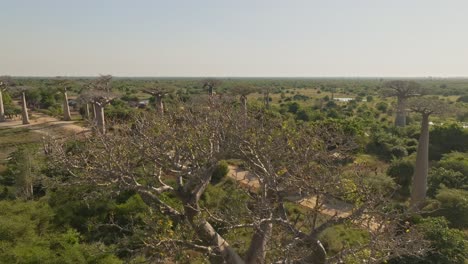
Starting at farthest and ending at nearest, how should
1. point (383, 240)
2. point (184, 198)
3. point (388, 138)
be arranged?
point (388, 138) → point (184, 198) → point (383, 240)

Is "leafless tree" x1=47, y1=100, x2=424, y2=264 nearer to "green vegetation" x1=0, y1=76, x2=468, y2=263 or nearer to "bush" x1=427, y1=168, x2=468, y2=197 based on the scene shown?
"green vegetation" x1=0, y1=76, x2=468, y2=263

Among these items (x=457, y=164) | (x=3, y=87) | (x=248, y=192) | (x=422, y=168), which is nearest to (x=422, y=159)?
(x=422, y=168)

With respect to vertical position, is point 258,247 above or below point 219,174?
above

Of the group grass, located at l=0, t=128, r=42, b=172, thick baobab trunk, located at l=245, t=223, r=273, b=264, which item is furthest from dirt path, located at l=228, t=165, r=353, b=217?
grass, located at l=0, t=128, r=42, b=172

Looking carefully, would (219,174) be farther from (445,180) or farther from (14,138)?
(14,138)

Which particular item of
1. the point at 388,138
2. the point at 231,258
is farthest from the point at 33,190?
the point at 388,138

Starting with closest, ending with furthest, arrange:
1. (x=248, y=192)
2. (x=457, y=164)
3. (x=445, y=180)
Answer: (x=248, y=192)
(x=445, y=180)
(x=457, y=164)

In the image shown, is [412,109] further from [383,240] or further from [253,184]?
[383,240]

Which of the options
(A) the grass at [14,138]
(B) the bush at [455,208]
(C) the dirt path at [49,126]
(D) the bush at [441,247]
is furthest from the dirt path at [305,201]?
(C) the dirt path at [49,126]
